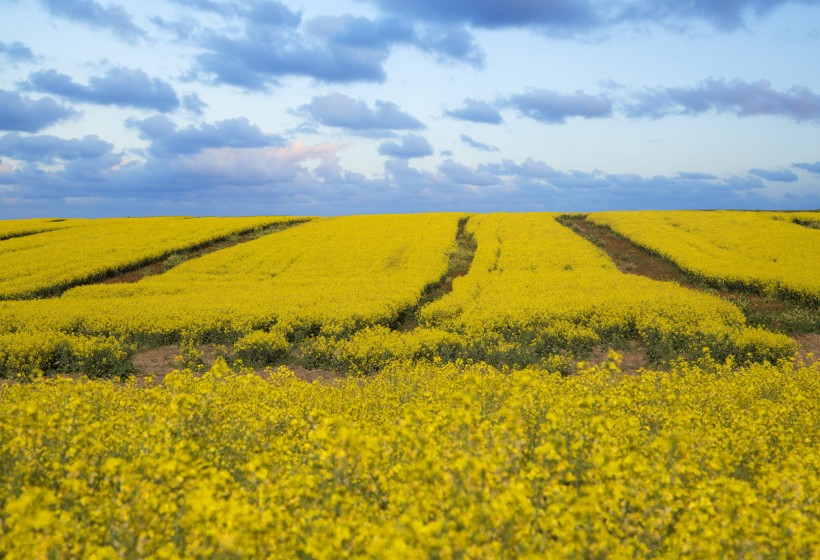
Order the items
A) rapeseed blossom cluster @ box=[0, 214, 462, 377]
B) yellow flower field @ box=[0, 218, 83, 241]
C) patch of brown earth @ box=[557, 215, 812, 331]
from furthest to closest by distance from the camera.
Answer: yellow flower field @ box=[0, 218, 83, 241], patch of brown earth @ box=[557, 215, 812, 331], rapeseed blossom cluster @ box=[0, 214, 462, 377]

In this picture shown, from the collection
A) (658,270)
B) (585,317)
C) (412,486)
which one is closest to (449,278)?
(585,317)

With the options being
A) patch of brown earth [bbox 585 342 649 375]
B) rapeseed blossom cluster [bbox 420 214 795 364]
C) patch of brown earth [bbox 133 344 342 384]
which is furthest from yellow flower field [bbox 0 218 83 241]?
patch of brown earth [bbox 585 342 649 375]

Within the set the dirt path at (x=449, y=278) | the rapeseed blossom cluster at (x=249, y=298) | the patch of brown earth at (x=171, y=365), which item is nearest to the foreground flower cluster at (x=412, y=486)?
the patch of brown earth at (x=171, y=365)

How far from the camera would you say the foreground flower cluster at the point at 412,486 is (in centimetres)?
454

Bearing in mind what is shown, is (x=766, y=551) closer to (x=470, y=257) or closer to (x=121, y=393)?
(x=121, y=393)

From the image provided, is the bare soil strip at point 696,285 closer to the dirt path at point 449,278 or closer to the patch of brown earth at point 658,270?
the patch of brown earth at point 658,270

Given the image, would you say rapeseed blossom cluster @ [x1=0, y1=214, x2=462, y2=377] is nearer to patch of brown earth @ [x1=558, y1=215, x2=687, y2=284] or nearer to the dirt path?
the dirt path

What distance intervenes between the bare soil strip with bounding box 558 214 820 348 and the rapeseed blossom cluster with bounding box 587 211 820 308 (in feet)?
1.58

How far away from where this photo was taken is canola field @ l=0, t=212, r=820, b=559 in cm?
490

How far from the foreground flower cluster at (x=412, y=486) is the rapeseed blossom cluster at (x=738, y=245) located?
739 inches

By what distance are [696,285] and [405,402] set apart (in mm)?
22722

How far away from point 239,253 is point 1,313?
16.0 meters

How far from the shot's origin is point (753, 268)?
28422mm

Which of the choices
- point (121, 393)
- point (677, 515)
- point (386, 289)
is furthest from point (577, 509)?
point (386, 289)
